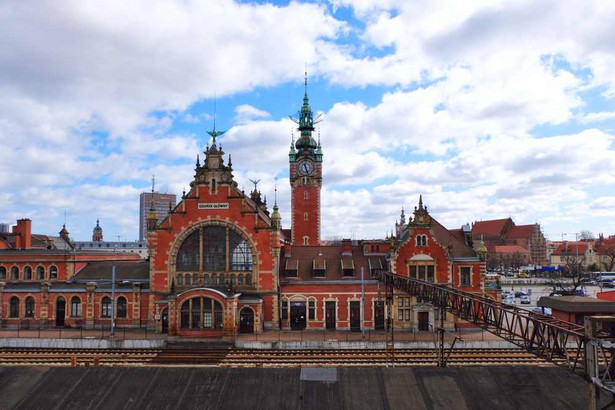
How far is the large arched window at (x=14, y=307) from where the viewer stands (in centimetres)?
5662

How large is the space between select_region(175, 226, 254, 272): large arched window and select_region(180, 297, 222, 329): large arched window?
4736 mm

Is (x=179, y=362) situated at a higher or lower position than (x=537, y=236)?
lower

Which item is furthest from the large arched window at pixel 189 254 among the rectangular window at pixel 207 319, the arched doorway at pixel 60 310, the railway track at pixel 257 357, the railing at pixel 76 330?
the arched doorway at pixel 60 310

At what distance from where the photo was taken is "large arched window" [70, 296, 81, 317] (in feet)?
185

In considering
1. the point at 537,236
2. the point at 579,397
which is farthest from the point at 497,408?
the point at 537,236

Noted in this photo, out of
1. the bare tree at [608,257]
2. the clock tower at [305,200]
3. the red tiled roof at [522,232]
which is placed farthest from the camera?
the red tiled roof at [522,232]

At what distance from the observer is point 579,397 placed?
29.6 metres

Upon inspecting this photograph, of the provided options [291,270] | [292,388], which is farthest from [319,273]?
[292,388]

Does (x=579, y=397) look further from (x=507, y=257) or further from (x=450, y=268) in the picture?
(x=507, y=257)

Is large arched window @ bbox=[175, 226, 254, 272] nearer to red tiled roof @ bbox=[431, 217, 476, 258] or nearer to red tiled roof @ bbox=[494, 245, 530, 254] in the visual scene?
red tiled roof @ bbox=[431, 217, 476, 258]

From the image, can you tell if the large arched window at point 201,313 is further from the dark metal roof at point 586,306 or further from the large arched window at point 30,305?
the dark metal roof at point 586,306

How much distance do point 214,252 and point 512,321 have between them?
115ft

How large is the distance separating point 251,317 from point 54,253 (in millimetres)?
26571

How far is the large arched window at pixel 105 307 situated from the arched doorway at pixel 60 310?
4251 millimetres
